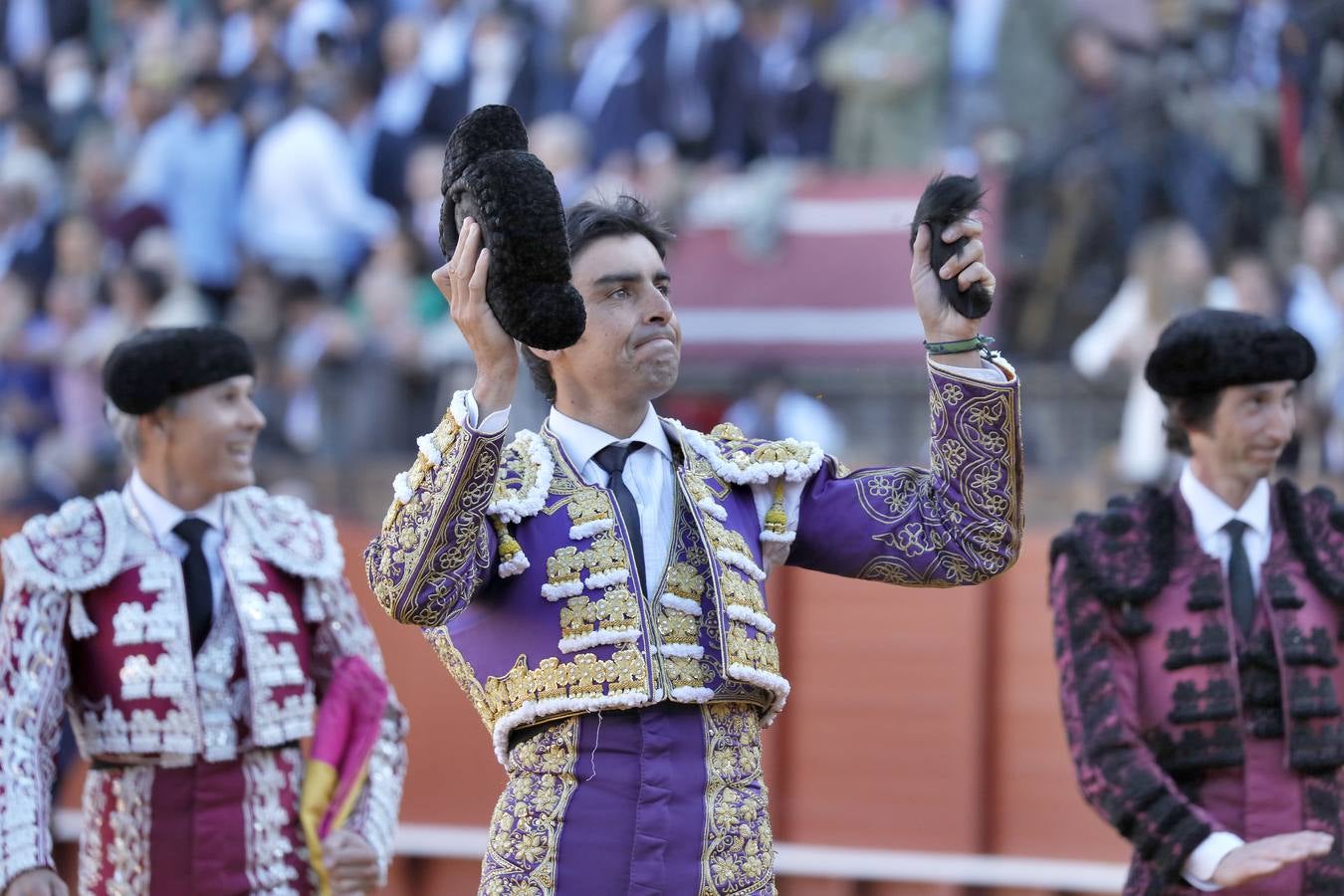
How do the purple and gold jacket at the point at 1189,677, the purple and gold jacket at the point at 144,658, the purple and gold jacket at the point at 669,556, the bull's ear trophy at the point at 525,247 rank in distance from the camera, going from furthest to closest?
the purple and gold jacket at the point at 144,658, the purple and gold jacket at the point at 1189,677, the purple and gold jacket at the point at 669,556, the bull's ear trophy at the point at 525,247

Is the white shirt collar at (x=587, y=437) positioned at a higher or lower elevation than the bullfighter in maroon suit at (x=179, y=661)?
higher

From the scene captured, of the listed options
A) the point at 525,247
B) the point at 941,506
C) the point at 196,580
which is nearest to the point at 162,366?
the point at 196,580

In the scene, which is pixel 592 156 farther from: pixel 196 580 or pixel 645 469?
pixel 645 469

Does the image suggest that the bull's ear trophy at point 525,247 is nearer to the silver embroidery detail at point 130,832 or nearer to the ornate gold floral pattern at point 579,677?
the ornate gold floral pattern at point 579,677

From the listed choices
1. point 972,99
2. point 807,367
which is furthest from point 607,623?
point 972,99

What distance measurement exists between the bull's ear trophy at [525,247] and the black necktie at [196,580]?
1.59 metres

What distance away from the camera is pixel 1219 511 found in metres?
4.16

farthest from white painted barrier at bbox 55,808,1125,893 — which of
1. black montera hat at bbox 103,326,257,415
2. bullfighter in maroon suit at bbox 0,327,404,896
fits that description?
black montera hat at bbox 103,326,257,415

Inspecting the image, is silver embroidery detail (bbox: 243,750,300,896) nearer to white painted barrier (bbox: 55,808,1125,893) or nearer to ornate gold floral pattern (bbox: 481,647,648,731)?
ornate gold floral pattern (bbox: 481,647,648,731)

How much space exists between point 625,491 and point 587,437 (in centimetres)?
10

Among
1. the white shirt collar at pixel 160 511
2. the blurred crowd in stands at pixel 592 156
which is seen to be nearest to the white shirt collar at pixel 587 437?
the white shirt collar at pixel 160 511

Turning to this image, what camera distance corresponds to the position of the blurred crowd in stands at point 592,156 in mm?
7930

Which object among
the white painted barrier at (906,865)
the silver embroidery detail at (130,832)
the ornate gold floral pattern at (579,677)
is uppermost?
the ornate gold floral pattern at (579,677)

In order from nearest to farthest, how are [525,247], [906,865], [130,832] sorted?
[525,247] < [130,832] < [906,865]
